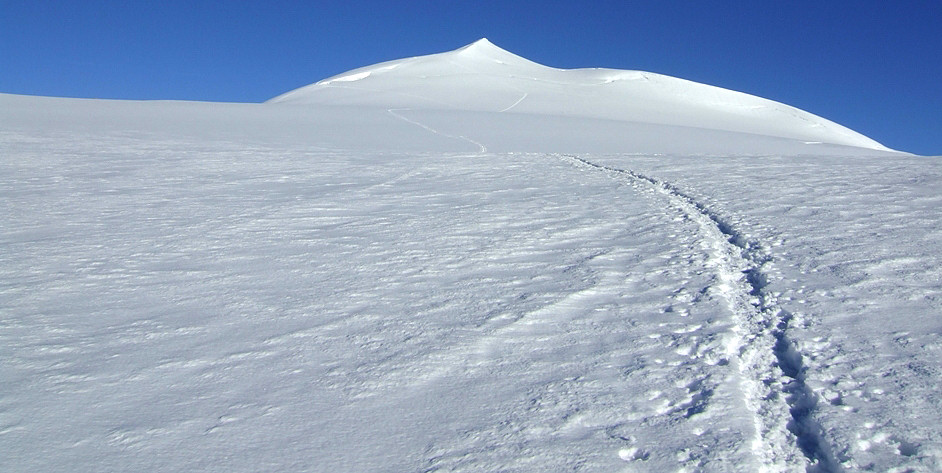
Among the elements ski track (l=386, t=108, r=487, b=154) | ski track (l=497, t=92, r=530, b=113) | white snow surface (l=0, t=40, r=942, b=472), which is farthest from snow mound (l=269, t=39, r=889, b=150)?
white snow surface (l=0, t=40, r=942, b=472)

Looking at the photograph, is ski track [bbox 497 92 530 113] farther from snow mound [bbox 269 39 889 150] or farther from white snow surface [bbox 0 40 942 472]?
white snow surface [bbox 0 40 942 472]

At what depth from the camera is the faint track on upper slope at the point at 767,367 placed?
2.63 m

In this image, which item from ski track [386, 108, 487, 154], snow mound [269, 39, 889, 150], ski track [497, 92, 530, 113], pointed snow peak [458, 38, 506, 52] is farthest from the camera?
pointed snow peak [458, 38, 506, 52]

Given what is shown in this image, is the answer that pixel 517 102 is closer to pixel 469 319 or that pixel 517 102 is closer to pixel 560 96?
pixel 560 96

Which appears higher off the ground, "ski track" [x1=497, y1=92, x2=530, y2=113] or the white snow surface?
"ski track" [x1=497, y1=92, x2=530, y2=113]

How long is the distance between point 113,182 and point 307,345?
18.6 ft

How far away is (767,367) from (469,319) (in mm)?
1558

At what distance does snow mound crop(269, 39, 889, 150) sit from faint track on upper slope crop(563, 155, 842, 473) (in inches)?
653

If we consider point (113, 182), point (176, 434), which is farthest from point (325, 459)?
point (113, 182)

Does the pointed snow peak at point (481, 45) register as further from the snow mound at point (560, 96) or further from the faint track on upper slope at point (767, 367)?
the faint track on upper slope at point (767, 367)

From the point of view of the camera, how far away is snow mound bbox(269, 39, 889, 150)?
23.4m

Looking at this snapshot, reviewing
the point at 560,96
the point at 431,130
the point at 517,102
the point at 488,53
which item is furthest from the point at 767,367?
the point at 488,53

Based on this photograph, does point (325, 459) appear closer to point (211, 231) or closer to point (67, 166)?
point (211, 231)

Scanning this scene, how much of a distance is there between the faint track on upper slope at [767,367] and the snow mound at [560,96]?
1660 centimetres
